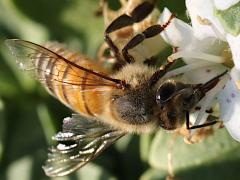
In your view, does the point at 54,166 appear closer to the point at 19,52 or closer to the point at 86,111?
the point at 86,111

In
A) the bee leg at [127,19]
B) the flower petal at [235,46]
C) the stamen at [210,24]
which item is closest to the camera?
the flower petal at [235,46]

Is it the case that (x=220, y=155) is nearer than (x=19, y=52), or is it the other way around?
(x=19, y=52)

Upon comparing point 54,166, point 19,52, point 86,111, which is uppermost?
point 19,52

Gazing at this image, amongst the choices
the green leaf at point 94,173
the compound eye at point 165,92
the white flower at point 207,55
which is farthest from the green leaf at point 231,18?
the green leaf at point 94,173

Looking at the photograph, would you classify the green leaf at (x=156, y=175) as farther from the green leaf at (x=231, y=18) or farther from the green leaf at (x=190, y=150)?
the green leaf at (x=231, y=18)

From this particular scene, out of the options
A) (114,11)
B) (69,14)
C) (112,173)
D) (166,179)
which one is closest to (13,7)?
(69,14)

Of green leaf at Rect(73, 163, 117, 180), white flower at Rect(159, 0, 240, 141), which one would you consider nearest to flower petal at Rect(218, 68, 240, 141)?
white flower at Rect(159, 0, 240, 141)
